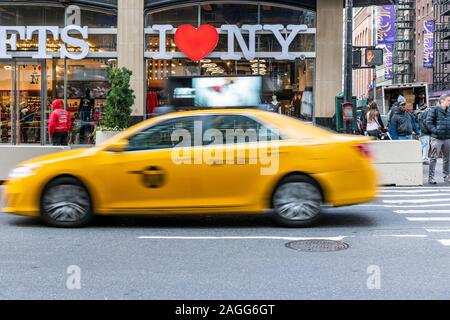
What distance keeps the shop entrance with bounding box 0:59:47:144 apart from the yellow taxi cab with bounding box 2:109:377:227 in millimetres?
13426

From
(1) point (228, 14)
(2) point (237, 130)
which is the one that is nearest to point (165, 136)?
(2) point (237, 130)

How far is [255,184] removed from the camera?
767cm

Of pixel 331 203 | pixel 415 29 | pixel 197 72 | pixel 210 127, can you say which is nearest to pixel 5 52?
pixel 197 72

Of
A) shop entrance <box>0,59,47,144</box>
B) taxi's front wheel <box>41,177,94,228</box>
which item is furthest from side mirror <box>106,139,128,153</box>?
shop entrance <box>0,59,47,144</box>

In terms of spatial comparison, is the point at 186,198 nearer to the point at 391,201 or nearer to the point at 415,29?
the point at 391,201

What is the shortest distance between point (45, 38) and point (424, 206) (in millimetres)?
A: 14882

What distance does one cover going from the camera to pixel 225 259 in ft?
20.4

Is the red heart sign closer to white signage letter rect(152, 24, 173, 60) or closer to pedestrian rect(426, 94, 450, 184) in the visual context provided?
white signage letter rect(152, 24, 173, 60)

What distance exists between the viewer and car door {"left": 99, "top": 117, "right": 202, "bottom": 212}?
Result: 7633 millimetres

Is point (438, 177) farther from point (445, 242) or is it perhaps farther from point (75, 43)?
point (75, 43)

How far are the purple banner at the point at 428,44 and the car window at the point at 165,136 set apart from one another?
52.5 m

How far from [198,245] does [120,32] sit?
47.8 ft

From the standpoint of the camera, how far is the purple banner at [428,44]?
55.5m

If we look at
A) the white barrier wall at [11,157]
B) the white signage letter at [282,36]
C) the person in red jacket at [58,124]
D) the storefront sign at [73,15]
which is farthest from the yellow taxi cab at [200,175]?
the storefront sign at [73,15]
